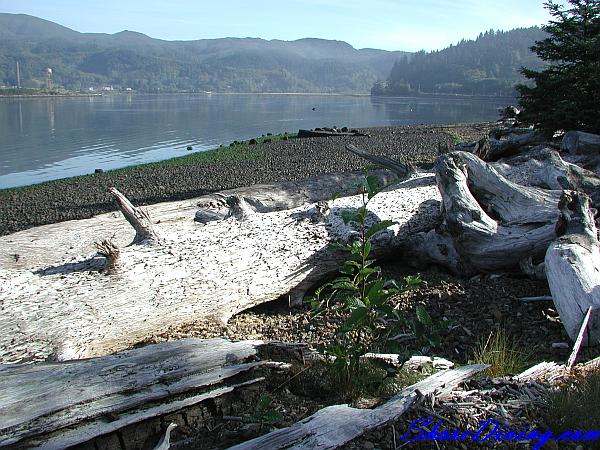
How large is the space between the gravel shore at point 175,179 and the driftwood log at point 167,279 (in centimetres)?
695

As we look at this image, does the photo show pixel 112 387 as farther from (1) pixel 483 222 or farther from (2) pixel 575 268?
(1) pixel 483 222

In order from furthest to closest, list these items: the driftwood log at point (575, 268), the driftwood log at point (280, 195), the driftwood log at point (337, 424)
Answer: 1. the driftwood log at point (280, 195)
2. the driftwood log at point (575, 268)
3. the driftwood log at point (337, 424)

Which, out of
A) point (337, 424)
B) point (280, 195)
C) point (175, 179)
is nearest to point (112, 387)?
point (337, 424)

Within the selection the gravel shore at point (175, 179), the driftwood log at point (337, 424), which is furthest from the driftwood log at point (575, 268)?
the gravel shore at point (175, 179)

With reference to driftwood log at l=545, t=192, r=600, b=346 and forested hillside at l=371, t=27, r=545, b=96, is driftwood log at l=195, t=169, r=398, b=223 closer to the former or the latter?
driftwood log at l=545, t=192, r=600, b=346

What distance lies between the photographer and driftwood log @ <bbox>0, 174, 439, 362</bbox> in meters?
4.46

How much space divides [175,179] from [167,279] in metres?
13.1

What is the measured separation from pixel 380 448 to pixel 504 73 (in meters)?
187

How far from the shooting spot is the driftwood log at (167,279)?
4.46 metres

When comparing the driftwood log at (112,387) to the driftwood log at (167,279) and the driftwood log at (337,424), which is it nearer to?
the driftwood log at (337,424)

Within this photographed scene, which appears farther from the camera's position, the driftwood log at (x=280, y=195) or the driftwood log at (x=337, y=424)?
the driftwood log at (x=280, y=195)

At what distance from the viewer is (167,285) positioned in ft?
16.8

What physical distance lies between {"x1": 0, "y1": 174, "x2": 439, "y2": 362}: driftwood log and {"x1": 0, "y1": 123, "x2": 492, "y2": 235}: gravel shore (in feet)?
22.8

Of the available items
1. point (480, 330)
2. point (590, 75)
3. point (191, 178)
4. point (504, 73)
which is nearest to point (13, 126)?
point (191, 178)
